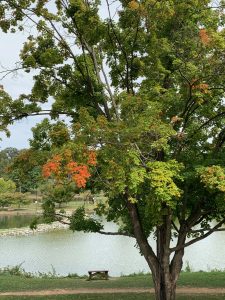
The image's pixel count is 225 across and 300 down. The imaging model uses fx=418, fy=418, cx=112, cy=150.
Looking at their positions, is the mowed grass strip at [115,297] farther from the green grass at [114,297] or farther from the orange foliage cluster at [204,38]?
the orange foliage cluster at [204,38]

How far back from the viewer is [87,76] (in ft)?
33.7

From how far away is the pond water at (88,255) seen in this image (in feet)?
75.5

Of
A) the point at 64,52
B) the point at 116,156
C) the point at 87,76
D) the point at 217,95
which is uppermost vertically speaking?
the point at 64,52

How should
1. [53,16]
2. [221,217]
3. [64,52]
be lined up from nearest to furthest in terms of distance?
[53,16] → [64,52] → [221,217]

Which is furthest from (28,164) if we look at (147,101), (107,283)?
(107,283)

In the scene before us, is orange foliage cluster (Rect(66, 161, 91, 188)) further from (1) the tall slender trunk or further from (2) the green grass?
(2) the green grass

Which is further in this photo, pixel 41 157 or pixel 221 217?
pixel 221 217

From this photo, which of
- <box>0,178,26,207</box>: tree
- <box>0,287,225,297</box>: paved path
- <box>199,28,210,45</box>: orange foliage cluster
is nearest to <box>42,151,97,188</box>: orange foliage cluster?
<box>199,28,210,45</box>: orange foliage cluster

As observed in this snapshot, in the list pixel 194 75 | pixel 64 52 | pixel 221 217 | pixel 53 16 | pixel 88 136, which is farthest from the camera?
pixel 221 217

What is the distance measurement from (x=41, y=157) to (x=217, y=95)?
4383 millimetres

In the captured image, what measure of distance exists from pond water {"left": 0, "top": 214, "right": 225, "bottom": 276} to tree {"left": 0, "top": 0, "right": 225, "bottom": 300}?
11.8 meters

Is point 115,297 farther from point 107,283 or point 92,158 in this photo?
point 92,158

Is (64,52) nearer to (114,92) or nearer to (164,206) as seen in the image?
(114,92)

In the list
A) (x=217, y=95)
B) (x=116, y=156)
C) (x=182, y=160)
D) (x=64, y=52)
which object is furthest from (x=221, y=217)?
(x=64, y=52)
